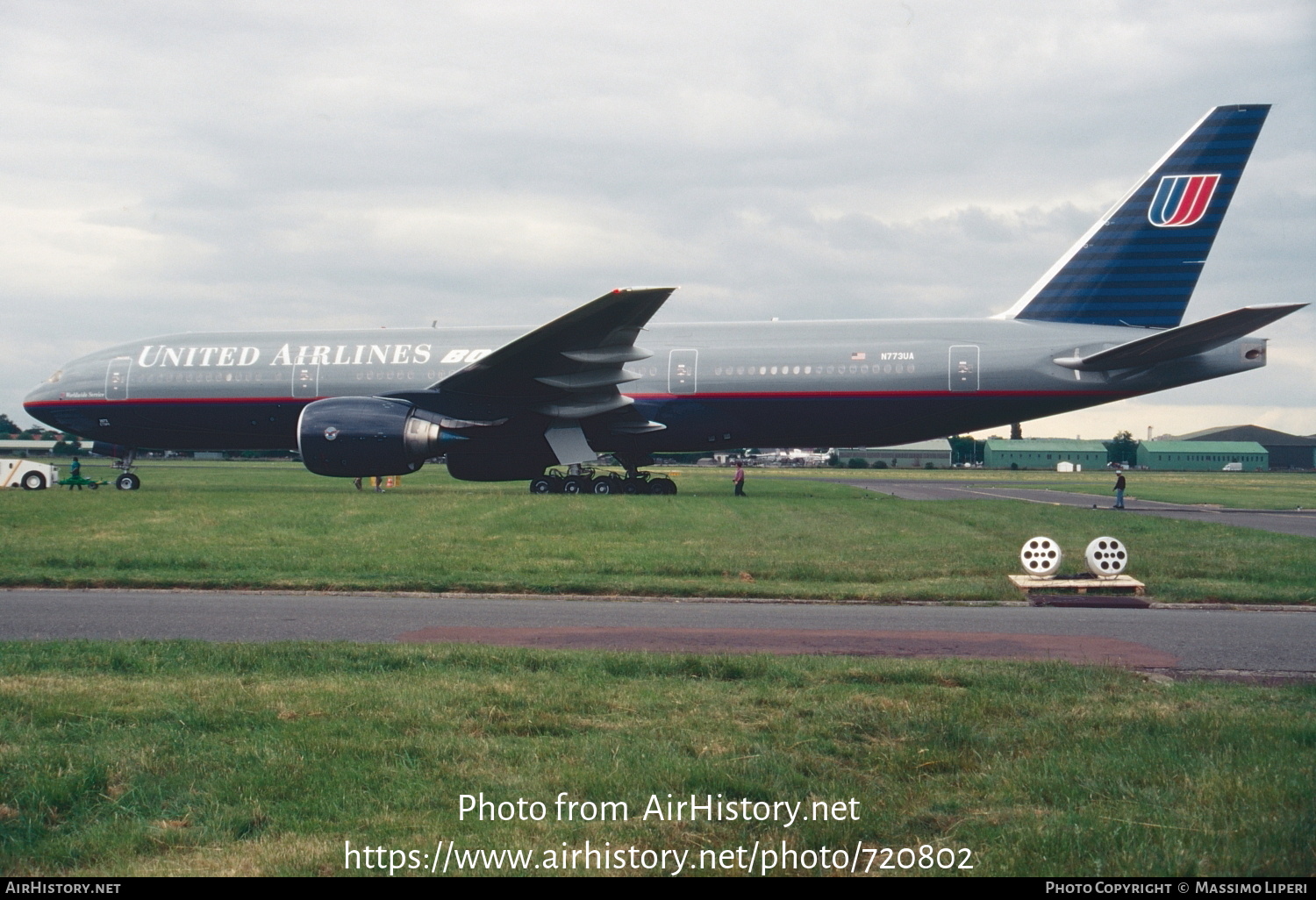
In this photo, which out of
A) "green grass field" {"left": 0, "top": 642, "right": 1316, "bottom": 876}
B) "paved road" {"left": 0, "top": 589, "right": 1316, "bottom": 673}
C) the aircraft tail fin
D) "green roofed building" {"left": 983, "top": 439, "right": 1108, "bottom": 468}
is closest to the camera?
"green grass field" {"left": 0, "top": 642, "right": 1316, "bottom": 876}

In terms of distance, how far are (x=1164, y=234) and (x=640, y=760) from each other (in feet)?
82.0

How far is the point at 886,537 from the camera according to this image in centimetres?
1992

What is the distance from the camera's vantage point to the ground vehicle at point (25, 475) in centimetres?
3722

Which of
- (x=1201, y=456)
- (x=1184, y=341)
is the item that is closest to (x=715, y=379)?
(x=1184, y=341)

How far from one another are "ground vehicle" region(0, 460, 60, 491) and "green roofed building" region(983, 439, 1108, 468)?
8896cm

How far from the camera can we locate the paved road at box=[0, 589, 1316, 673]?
9.57 m

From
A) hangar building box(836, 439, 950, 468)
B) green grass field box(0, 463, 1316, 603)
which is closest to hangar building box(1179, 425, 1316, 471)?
hangar building box(836, 439, 950, 468)

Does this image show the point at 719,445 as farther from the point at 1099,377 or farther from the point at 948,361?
the point at 1099,377

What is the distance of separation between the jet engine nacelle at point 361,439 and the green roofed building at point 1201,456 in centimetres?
10395

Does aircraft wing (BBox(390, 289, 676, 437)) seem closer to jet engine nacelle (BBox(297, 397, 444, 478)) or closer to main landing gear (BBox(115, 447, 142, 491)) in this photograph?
jet engine nacelle (BBox(297, 397, 444, 478))

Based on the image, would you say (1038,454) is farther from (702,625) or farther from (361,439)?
(702,625)

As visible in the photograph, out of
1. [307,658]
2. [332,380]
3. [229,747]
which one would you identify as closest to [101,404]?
[332,380]

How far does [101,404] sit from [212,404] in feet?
12.5

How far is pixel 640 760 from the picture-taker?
5.65 metres
